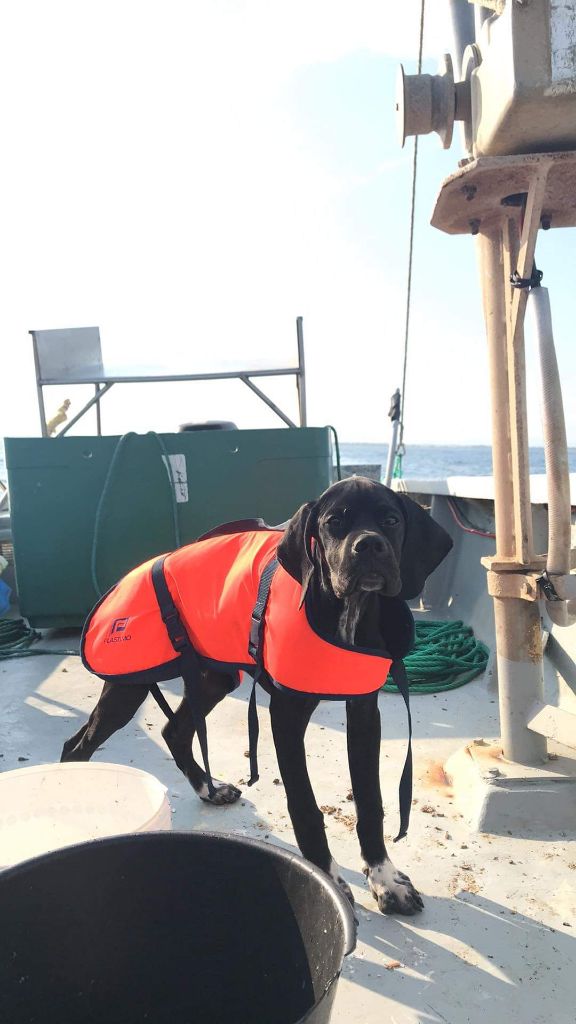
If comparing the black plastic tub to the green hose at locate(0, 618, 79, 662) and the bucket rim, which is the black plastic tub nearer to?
the bucket rim

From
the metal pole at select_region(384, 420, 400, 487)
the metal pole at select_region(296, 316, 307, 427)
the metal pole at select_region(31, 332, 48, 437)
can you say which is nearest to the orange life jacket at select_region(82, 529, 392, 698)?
the metal pole at select_region(296, 316, 307, 427)

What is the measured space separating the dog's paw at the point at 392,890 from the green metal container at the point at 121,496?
3.29 meters

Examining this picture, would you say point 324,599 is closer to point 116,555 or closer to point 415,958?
point 415,958

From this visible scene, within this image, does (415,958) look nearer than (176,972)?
No

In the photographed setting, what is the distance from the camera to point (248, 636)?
2.20 meters

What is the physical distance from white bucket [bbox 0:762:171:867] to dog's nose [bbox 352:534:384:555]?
2.53 feet

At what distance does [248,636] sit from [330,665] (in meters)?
0.34

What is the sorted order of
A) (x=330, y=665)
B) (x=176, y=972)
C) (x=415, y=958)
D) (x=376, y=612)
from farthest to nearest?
1. (x=376, y=612)
2. (x=330, y=665)
3. (x=415, y=958)
4. (x=176, y=972)

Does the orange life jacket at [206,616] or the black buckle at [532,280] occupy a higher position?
the black buckle at [532,280]

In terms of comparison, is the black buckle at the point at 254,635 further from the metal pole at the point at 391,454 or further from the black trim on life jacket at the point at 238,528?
the metal pole at the point at 391,454

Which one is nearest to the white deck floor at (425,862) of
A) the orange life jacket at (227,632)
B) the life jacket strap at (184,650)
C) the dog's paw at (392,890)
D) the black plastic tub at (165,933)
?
the dog's paw at (392,890)

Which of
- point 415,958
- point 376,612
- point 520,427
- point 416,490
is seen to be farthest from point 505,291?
point 416,490

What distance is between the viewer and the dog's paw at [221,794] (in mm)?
2627

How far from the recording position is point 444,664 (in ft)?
12.9
